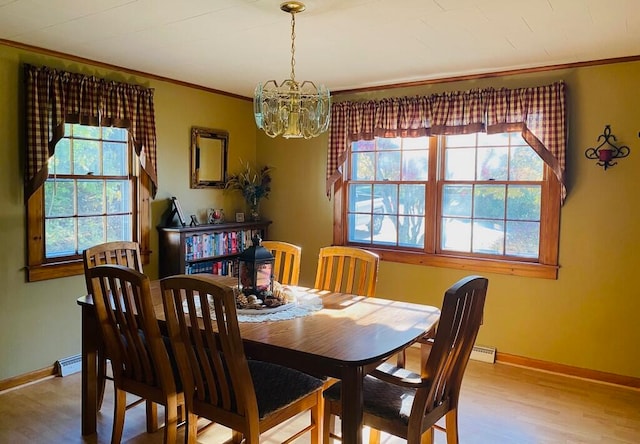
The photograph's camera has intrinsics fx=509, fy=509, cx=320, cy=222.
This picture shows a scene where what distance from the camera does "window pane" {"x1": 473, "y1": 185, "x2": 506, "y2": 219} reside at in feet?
13.4

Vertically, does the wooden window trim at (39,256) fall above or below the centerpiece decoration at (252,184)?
below

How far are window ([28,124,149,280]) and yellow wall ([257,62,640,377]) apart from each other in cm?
262

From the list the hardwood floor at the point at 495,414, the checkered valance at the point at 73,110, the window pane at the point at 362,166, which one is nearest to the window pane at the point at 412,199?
the window pane at the point at 362,166

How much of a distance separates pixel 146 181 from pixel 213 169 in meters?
0.78

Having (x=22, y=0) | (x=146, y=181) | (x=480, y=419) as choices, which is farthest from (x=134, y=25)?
(x=480, y=419)

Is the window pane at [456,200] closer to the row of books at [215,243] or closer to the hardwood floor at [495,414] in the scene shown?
the hardwood floor at [495,414]

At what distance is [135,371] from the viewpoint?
249 cm

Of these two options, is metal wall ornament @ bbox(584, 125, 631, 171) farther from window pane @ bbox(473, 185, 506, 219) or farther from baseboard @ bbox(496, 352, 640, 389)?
baseboard @ bbox(496, 352, 640, 389)

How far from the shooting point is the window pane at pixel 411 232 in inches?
176

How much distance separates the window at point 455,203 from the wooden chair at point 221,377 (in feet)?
7.39

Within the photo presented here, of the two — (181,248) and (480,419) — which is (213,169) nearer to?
(181,248)

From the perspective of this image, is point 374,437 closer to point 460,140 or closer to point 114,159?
point 460,140

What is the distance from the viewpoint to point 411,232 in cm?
452

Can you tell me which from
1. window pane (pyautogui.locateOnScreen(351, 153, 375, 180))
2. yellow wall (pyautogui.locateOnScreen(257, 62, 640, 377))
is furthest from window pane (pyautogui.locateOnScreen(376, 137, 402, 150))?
yellow wall (pyautogui.locateOnScreen(257, 62, 640, 377))
